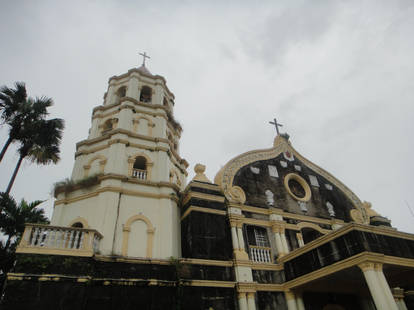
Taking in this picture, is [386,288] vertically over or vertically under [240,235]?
under

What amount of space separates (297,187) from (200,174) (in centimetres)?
664

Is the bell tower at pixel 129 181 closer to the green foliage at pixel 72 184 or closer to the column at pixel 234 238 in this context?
the green foliage at pixel 72 184

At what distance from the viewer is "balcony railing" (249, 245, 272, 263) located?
574 inches

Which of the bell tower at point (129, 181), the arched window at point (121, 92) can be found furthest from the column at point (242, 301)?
the arched window at point (121, 92)

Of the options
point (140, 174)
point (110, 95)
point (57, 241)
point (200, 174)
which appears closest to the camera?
point (57, 241)

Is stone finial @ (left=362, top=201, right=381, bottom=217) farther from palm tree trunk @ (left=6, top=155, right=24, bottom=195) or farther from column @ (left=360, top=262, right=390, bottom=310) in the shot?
palm tree trunk @ (left=6, top=155, right=24, bottom=195)

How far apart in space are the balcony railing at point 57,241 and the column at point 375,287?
9846 millimetres

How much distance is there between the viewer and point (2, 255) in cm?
1562

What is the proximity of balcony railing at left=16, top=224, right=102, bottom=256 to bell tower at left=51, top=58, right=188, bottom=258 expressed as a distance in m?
1.01

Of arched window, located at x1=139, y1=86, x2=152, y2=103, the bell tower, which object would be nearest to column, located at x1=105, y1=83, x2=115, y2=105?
the bell tower

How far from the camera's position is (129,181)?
14867 mm

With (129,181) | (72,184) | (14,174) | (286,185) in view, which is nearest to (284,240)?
(286,185)

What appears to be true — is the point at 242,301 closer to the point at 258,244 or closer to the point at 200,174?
the point at 258,244

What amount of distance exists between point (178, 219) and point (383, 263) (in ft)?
29.3
